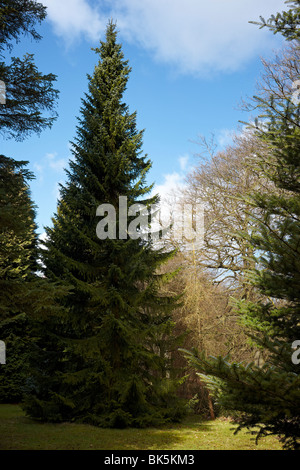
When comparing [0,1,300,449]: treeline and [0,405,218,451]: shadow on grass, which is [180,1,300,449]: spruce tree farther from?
[0,405,218,451]: shadow on grass

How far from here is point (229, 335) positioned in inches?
536

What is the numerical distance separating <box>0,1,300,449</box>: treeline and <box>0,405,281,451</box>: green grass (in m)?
0.56

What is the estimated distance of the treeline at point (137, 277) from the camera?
4.61m

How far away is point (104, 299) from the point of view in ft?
34.7

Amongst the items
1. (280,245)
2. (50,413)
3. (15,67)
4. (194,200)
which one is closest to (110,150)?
(194,200)

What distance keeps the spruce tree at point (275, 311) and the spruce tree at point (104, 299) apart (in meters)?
6.22

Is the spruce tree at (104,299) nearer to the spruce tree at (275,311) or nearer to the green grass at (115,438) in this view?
the green grass at (115,438)

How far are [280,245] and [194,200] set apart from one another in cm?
1152

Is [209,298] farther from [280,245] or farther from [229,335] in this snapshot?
[280,245]

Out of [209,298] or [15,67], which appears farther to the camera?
[209,298]

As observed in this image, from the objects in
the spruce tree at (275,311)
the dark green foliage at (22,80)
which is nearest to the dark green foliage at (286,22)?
the spruce tree at (275,311)

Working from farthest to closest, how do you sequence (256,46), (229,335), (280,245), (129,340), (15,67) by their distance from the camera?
(229,335) → (256,46) → (129,340) → (15,67) → (280,245)

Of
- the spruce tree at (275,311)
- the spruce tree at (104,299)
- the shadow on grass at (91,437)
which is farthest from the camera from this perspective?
Answer: the spruce tree at (104,299)

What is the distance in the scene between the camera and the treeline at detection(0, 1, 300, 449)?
182 inches
